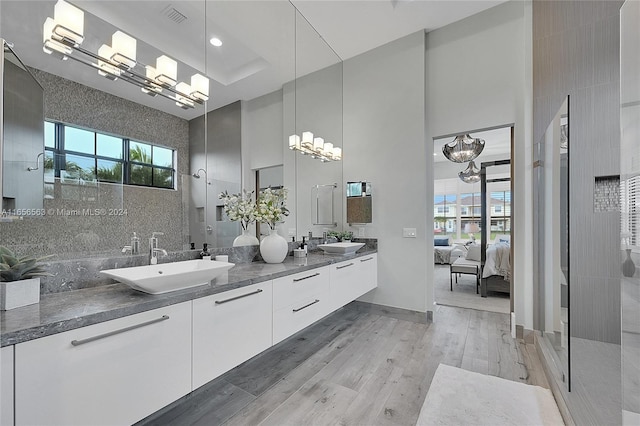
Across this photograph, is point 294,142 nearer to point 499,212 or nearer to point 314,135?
point 314,135

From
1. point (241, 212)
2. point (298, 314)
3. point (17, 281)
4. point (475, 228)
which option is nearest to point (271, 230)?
point (241, 212)

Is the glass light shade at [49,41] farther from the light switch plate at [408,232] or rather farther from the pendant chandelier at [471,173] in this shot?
the pendant chandelier at [471,173]

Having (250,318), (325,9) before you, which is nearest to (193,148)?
(250,318)

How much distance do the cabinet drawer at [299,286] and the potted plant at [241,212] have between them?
70 centimetres

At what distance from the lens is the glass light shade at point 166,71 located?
218 cm

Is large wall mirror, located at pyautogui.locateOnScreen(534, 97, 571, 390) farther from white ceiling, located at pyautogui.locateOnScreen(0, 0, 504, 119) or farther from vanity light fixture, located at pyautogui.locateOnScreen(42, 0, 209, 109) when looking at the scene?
vanity light fixture, located at pyautogui.locateOnScreen(42, 0, 209, 109)

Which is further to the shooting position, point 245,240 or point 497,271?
point 497,271

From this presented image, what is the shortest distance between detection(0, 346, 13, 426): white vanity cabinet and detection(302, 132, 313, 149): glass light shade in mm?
3206

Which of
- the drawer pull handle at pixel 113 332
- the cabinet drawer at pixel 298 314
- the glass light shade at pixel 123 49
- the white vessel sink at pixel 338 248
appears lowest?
the cabinet drawer at pixel 298 314

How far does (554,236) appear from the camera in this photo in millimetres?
2318

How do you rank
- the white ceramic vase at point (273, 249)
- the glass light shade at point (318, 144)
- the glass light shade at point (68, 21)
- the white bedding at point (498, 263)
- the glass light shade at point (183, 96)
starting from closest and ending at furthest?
the glass light shade at point (68, 21), the glass light shade at point (183, 96), the white ceramic vase at point (273, 249), the glass light shade at point (318, 144), the white bedding at point (498, 263)

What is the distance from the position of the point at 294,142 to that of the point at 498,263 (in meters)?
3.72

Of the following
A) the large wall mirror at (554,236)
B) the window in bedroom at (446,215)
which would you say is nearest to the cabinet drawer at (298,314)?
the large wall mirror at (554,236)

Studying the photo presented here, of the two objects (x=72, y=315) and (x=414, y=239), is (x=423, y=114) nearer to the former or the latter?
(x=414, y=239)
